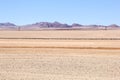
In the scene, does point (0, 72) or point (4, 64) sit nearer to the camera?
point (0, 72)

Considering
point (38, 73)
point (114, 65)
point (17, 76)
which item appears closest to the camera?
point (17, 76)

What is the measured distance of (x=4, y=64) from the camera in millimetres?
18016

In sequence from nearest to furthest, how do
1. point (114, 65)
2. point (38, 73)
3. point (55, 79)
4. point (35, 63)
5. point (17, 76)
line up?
1. point (55, 79)
2. point (17, 76)
3. point (38, 73)
4. point (114, 65)
5. point (35, 63)

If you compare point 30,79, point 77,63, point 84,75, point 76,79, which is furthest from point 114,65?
point 30,79

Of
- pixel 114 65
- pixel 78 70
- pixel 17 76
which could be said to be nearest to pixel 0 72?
pixel 17 76

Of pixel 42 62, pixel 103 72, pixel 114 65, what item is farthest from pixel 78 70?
pixel 42 62

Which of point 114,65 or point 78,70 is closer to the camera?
point 78,70

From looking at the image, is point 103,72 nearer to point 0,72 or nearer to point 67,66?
point 67,66

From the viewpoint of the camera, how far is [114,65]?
17.1 meters

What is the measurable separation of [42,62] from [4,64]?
2.11 m

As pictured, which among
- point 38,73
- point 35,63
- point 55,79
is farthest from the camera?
point 35,63

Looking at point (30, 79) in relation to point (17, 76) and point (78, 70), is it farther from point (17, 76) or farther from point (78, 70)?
point (78, 70)

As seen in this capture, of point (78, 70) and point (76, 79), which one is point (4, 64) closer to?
point (78, 70)

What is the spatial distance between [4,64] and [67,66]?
11.3 ft
